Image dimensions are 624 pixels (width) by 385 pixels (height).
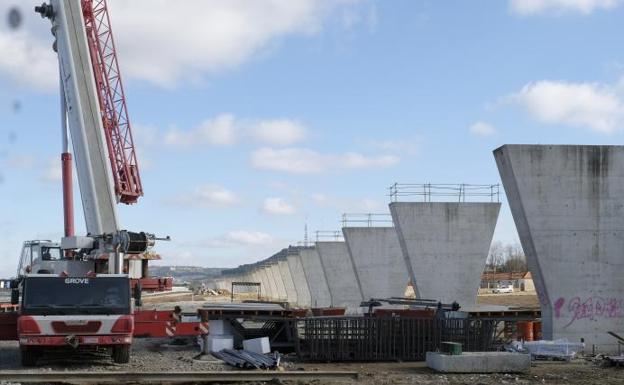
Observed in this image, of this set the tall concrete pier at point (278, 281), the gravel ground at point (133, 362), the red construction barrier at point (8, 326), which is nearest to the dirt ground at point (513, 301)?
the tall concrete pier at point (278, 281)

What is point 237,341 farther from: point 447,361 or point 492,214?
point 492,214

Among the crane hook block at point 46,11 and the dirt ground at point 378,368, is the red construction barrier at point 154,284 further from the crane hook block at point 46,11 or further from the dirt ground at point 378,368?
the crane hook block at point 46,11

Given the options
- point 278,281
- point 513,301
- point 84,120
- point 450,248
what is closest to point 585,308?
point 450,248

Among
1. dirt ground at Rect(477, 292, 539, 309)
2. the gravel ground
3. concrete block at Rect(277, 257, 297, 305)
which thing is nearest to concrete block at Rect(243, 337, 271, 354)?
the gravel ground

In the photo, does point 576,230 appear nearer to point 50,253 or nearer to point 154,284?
point 154,284

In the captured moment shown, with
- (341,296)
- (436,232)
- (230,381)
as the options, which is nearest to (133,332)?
(230,381)

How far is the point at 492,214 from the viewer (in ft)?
99.5

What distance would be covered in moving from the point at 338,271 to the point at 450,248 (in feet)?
64.0

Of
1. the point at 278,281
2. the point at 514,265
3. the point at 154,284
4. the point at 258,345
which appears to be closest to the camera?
the point at 258,345

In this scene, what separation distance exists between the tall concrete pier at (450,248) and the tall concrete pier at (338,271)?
701 inches

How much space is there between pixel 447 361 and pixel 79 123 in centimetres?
1150

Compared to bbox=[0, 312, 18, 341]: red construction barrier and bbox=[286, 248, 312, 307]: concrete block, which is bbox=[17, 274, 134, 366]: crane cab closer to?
bbox=[0, 312, 18, 341]: red construction barrier

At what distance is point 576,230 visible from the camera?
22.5 meters

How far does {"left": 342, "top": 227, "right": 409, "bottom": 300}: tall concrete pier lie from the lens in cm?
3950
